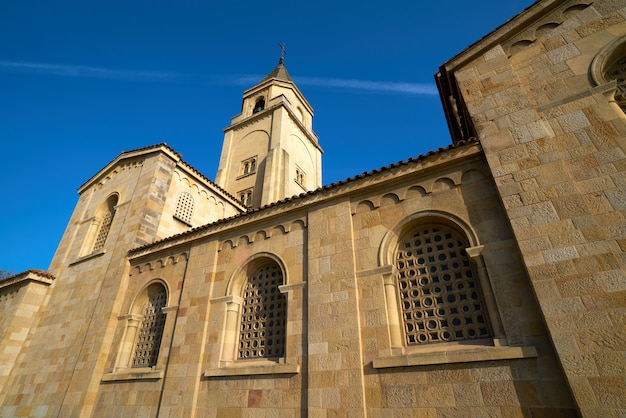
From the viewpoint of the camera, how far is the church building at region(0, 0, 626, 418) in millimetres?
4410

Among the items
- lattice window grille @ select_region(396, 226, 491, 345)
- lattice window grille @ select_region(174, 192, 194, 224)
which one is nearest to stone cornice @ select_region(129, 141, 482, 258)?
lattice window grille @ select_region(396, 226, 491, 345)

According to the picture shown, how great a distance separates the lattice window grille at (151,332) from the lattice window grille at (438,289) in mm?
7372

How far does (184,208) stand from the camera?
536 inches

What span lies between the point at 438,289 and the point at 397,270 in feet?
2.74

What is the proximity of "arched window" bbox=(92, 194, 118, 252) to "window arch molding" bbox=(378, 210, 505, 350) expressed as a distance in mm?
12248

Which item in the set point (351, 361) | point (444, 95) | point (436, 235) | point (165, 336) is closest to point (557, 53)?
point (444, 95)

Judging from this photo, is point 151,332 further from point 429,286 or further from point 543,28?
point 543,28

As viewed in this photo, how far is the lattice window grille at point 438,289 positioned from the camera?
5355 mm

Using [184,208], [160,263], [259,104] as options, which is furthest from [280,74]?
[160,263]

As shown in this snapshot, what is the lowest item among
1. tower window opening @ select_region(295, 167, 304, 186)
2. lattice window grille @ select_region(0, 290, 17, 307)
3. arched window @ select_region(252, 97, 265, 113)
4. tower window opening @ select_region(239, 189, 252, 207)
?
lattice window grille @ select_region(0, 290, 17, 307)

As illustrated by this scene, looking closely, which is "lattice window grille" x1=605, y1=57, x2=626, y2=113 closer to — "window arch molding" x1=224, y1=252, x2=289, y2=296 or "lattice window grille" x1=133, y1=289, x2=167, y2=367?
"window arch molding" x1=224, y1=252, x2=289, y2=296

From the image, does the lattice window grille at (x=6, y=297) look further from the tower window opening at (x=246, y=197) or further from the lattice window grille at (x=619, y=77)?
the lattice window grille at (x=619, y=77)

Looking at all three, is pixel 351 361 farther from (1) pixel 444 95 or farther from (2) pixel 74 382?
(2) pixel 74 382

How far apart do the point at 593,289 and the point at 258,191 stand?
17.8 metres
